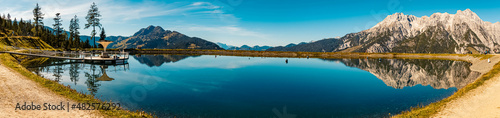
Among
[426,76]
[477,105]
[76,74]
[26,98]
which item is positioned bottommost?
[426,76]

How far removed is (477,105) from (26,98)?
131ft

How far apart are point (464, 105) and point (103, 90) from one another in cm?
4074

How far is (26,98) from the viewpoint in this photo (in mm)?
19344

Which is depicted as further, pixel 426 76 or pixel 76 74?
pixel 426 76

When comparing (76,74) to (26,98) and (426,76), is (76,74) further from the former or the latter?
(426,76)

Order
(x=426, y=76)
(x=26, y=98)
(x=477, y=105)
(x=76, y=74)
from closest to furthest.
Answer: (x=26, y=98) < (x=477, y=105) < (x=76, y=74) < (x=426, y=76)

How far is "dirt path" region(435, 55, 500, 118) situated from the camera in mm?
17891

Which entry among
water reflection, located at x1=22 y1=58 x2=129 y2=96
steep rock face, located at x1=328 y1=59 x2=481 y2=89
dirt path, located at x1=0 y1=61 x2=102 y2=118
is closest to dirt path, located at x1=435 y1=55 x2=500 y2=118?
steep rock face, located at x1=328 y1=59 x2=481 y2=89

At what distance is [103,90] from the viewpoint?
3044 cm

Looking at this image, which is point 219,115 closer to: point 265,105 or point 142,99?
point 265,105

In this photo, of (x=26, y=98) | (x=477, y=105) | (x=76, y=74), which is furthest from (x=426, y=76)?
(x=76, y=74)

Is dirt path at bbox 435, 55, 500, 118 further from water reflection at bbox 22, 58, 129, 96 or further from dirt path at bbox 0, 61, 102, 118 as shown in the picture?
water reflection at bbox 22, 58, 129, 96

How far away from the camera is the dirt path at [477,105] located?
17.9m

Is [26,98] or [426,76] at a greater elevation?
[26,98]
